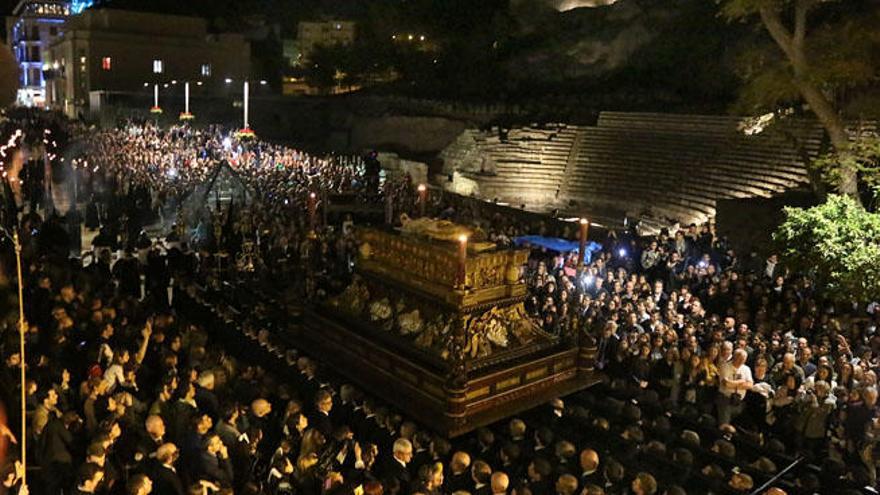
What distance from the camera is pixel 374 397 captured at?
8320mm

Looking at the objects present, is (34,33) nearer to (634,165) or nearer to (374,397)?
(634,165)

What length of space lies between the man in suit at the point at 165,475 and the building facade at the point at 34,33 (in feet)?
284

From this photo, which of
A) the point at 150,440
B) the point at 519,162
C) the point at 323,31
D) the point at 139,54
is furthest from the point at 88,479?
the point at 323,31

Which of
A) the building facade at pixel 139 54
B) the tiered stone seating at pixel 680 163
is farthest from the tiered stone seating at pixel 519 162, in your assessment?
the building facade at pixel 139 54

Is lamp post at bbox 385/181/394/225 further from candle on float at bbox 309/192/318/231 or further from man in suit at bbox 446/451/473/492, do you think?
man in suit at bbox 446/451/473/492

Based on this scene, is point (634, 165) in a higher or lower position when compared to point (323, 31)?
lower

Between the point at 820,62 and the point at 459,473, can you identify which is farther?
the point at 820,62

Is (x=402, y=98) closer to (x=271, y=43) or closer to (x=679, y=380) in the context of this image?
(x=271, y=43)

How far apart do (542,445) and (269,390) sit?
3199 millimetres

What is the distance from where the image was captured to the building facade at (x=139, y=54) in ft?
176

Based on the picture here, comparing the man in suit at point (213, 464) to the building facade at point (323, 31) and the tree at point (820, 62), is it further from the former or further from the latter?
the building facade at point (323, 31)

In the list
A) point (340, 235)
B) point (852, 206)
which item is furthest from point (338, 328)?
point (852, 206)

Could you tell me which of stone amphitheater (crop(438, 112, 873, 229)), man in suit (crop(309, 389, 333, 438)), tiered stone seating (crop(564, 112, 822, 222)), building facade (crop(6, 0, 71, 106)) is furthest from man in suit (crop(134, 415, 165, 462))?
building facade (crop(6, 0, 71, 106))

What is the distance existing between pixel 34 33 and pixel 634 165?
7897 centimetres
